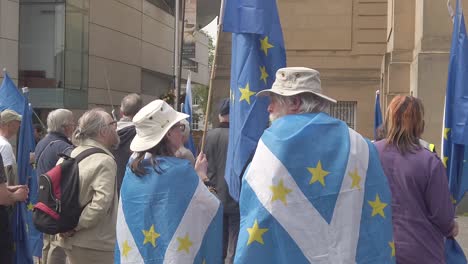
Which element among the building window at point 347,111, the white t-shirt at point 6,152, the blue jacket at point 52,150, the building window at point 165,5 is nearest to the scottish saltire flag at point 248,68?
the blue jacket at point 52,150

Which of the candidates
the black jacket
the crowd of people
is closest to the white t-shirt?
the crowd of people

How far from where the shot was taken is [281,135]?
A: 357 cm

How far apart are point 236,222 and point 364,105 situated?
16.2m

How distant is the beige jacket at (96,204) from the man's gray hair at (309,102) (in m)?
1.95

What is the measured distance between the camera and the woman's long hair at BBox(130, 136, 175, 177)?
168 inches

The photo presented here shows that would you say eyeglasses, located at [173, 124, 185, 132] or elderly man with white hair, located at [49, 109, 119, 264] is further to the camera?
elderly man with white hair, located at [49, 109, 119, 264]

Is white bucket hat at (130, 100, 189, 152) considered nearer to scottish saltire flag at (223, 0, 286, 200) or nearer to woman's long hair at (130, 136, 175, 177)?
woman's long hair at (130, 136, 175, 177)

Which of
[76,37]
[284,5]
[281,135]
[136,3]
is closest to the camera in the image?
[281,135]

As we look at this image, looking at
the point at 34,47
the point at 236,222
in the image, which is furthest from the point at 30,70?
the point at 236,222

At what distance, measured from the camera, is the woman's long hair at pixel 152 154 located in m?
4.27

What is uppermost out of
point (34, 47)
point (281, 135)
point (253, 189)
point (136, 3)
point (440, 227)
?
point (136, 3)

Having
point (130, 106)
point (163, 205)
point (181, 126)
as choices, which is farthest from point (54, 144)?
point (163, 205)

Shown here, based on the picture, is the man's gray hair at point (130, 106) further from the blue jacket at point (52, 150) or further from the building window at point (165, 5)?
the building window at point (165, 5)

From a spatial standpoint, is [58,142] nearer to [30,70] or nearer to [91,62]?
[30,70]
